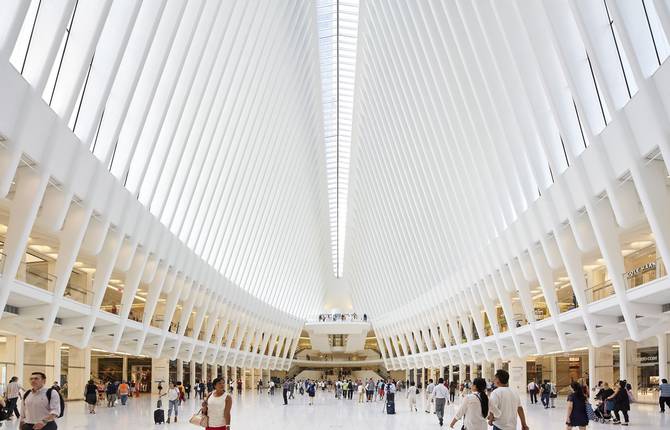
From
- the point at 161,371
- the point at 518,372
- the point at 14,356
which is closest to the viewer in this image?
the point at 14,356

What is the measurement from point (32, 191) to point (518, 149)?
44.4ft

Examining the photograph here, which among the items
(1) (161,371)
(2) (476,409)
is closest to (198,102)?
(2) (476,409)

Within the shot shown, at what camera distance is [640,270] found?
16641 millimetres

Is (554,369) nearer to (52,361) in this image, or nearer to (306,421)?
(306,421)

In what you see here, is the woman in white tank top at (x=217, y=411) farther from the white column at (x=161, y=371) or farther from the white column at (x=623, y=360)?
the white column at (x=161, y=371)

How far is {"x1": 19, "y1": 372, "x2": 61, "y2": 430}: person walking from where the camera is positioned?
8.28 meters

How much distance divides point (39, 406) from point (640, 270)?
13.3m

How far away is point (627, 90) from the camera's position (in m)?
14.7

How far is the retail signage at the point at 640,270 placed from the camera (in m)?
16.1

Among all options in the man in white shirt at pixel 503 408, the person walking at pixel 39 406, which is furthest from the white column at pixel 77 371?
the man in white shirt at pixel 503 408

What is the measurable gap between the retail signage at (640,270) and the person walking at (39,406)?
12775 mm

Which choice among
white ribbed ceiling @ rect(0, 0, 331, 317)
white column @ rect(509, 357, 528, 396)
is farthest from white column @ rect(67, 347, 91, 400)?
white column @ rect(509, 357, 528, 396)

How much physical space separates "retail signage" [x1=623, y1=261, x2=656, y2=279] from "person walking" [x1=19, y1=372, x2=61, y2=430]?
41.9ft

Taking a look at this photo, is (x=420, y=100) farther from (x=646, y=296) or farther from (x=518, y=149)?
(x=646, y=296)
